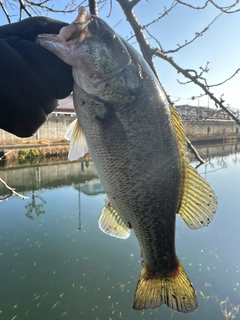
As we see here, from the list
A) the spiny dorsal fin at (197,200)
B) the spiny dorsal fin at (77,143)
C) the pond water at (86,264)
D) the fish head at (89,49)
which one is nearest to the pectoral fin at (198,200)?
the spiny dorsal fin at (197,200)

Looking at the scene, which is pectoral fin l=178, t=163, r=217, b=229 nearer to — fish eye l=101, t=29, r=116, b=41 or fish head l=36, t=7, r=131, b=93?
fish head l=36, t=7, r=131, b=93

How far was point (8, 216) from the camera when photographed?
10984 mm

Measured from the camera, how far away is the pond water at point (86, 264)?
6.23 meters

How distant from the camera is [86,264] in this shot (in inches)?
313

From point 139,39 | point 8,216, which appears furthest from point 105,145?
point 8,216

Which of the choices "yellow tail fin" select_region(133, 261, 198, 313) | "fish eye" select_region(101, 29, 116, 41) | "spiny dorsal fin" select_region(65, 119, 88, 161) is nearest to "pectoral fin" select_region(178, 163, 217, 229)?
"yellow tail fin" select_region(133, 261, 198, 313)

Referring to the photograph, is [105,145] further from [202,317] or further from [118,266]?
[118,266]

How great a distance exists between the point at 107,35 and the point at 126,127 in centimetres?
60

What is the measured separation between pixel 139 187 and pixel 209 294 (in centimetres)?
638

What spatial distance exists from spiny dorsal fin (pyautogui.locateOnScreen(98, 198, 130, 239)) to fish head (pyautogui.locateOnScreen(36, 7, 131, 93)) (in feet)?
3.04

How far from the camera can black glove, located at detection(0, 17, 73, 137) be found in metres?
1.41

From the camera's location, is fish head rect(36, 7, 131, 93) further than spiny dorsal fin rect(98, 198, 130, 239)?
No

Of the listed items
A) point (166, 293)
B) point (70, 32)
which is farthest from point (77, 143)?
point (166, 293)

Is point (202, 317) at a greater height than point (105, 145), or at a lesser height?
lesser
